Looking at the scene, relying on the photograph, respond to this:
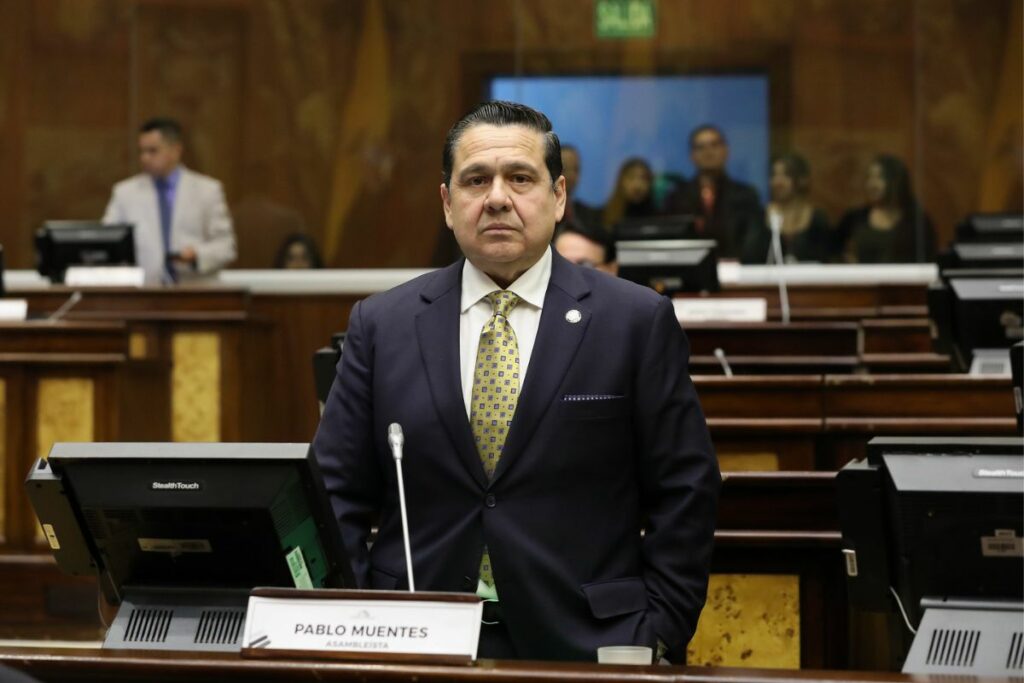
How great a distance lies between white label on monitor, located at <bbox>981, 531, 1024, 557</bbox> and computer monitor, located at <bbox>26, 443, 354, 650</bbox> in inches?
33.5

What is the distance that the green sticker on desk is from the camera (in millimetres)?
2037

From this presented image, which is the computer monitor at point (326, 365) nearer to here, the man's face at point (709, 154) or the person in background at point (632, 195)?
the person in background at point (632, 195)

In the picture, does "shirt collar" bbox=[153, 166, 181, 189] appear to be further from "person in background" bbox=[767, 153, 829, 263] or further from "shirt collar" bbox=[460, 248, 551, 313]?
"shirt collar" bbox=[460, 248, 551, 313]

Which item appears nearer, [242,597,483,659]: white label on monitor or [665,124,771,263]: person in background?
[242,597,483,659]: white label on monitor

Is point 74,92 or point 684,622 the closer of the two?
point 684,622

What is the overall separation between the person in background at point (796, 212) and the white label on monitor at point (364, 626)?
7.16m

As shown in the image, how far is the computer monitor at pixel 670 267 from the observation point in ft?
18.4

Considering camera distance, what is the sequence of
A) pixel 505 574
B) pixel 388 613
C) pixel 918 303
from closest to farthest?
pixel 388 613
pixel 505 574
pixel 918 303

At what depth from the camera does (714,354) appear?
4770mm

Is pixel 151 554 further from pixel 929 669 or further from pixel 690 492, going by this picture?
pixel 929 669

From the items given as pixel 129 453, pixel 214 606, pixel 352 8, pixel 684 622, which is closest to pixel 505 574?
pixel 684 622

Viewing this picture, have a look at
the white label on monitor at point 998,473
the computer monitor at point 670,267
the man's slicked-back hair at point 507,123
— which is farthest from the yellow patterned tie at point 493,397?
the computer monitor at point 670,267

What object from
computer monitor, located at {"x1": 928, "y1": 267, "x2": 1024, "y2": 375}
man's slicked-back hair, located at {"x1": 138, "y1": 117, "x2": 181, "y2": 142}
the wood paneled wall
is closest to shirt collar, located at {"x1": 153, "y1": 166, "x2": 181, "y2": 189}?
man's slicked-back hair, located at {"x1": 138, "y1": 117, "x2": 181, "y2": 142}

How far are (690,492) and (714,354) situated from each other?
247 cm
